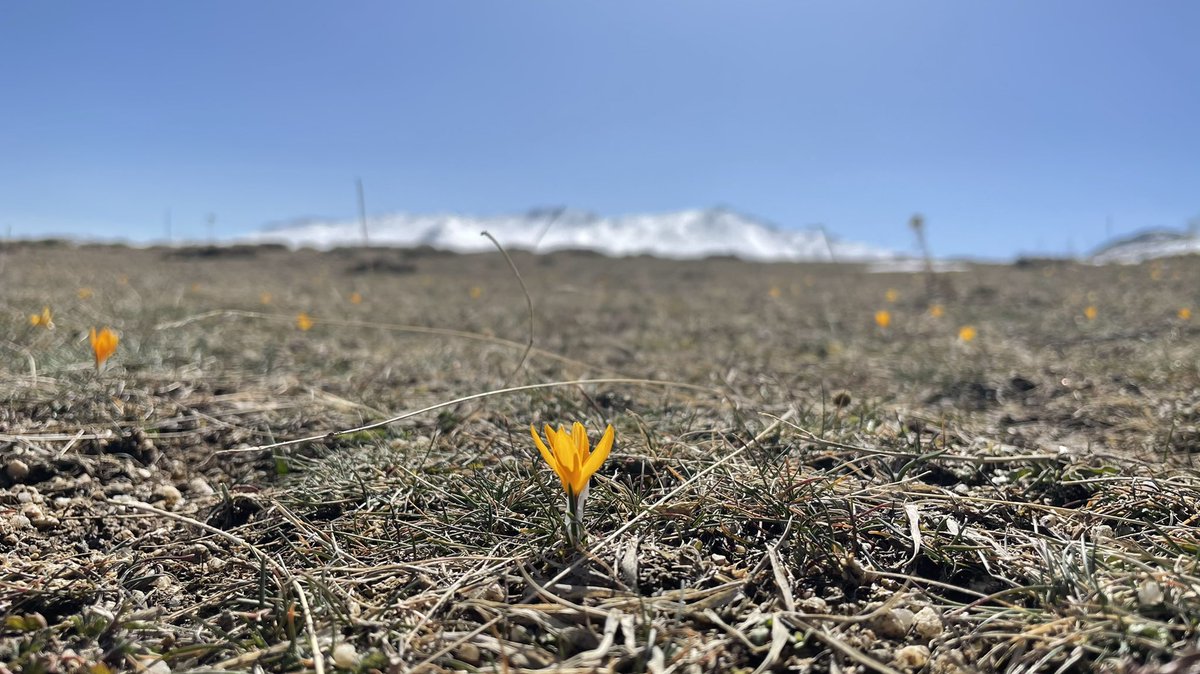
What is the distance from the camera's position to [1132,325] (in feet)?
17.3

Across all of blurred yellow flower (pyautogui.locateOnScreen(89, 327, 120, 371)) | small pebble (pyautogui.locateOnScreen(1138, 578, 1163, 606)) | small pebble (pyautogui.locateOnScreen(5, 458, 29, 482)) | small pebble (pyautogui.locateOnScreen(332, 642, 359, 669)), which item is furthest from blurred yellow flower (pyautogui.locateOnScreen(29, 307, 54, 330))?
small pebble (pyautogui.locateOnScreen(1138, 578, 1163, 606))

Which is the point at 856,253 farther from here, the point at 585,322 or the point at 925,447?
the point at 925,447

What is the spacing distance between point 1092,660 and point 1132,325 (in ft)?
18.4

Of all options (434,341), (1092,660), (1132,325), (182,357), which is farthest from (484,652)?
(1132,325)

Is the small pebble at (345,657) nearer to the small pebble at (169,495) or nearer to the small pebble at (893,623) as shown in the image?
the small pebble at (893,623)

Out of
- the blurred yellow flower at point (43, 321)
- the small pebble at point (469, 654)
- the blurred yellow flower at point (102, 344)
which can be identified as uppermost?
the blurred yellow flower at point (43, 321)

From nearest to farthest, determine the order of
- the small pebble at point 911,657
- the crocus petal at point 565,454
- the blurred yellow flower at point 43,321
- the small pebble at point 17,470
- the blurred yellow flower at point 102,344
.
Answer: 1. the small pebble at point 911,657
2. the crocus petal at point 565,454
3. the small pebble at point 17,470
4. the blurred yellow flower at point 102,344
5. the blurred yellow flower at point 43,321

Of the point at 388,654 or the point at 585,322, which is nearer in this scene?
the point at 388,654

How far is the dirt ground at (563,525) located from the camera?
105 centimetres

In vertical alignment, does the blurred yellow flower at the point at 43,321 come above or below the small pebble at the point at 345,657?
above

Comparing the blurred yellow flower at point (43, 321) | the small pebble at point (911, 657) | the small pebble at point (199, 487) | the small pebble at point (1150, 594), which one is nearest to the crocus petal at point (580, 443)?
the small pebble at point (911, 657)

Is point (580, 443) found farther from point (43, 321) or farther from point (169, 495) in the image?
point (43, 321)

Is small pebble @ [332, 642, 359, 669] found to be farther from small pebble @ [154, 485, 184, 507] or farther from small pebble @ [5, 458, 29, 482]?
A: small pebble @ [5, 458, 29, 482]

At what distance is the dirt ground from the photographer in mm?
1047
